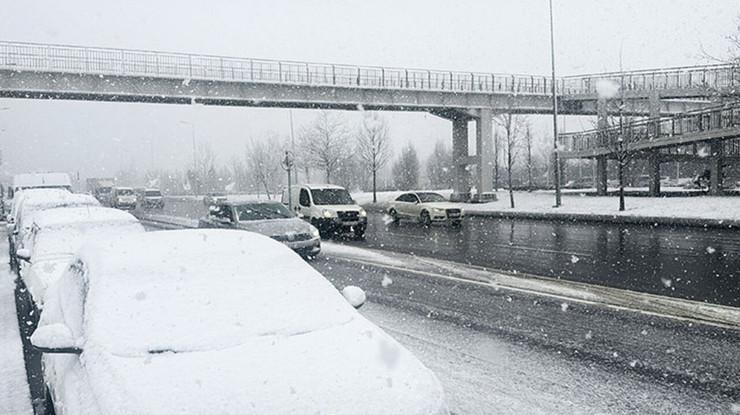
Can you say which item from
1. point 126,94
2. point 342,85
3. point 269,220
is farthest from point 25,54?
point 269,220

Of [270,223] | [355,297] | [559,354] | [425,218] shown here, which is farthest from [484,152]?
[355,297]

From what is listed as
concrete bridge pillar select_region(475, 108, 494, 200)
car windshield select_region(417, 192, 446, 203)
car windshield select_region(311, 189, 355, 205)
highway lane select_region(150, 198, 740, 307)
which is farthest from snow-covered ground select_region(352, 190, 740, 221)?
car windshield select_region(311, 189, 355, 205)

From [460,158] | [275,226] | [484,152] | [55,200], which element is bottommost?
[275,226]

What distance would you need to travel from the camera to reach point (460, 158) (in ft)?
138

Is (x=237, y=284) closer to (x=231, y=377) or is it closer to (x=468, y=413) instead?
(x=231, y=377)

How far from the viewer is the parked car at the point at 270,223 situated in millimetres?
13977

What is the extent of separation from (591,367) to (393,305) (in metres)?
3.63

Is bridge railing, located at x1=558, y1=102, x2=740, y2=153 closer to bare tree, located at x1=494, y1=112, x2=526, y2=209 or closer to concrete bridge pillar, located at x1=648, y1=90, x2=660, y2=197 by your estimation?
concrete bridge pillar, located at x1=648, y1=90, x2=660, y2=197

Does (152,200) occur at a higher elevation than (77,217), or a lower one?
lower

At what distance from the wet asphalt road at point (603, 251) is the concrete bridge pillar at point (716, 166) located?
12.4m

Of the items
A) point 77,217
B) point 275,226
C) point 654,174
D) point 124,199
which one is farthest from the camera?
point 124,199

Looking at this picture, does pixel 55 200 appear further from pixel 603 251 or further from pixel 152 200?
pixel 152 200

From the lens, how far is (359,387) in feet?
10.3

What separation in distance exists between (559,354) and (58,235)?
784 cm
